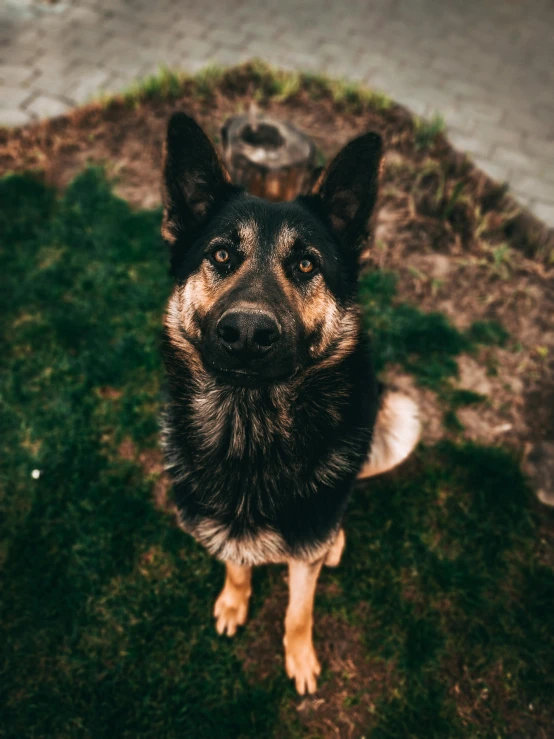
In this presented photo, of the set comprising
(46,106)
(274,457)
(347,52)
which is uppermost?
(347,52)

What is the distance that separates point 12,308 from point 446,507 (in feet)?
12.4

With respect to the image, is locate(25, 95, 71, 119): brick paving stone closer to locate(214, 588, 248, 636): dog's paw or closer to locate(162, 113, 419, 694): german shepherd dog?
locate(162, 113, 419, 694): german shepherd dog

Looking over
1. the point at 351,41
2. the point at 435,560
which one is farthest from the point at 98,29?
Result: the point at 435,560

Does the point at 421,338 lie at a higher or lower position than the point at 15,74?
lower

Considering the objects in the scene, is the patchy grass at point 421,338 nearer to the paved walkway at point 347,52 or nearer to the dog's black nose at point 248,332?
the paved walkway at point 347,52

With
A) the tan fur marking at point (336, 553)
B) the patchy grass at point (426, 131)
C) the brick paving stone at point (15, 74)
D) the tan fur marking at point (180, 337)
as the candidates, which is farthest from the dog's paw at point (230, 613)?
the brick paving stone at point (15, 74)

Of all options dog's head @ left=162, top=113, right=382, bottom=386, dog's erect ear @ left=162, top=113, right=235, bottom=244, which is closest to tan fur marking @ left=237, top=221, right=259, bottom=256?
dog's head @ left=162, top=113, right=382, bottom=386

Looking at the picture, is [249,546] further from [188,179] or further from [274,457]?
[188,179]

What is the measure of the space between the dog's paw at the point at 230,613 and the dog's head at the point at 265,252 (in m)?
1.44

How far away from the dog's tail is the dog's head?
84cm

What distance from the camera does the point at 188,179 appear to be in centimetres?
216

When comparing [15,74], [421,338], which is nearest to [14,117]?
[15,74]

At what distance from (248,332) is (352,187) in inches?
35.5

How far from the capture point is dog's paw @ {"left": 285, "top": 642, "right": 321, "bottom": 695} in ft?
8.34
